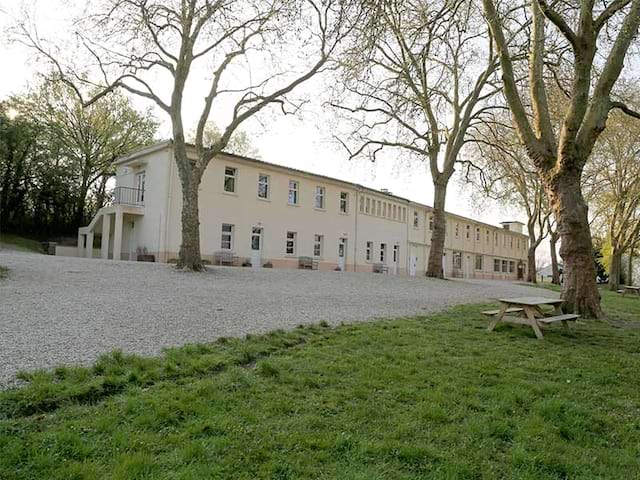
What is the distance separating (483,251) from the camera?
54219 millimetres

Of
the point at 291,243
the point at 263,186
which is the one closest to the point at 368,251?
the point at 291,243

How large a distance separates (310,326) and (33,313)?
14.7 ft

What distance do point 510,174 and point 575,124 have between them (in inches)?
902

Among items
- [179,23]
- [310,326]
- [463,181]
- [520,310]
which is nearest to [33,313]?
[310,326]

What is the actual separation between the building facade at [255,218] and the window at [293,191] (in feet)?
0.21

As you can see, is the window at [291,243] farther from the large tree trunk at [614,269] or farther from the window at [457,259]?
the window at [457,259]

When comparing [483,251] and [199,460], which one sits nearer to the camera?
[199,460]

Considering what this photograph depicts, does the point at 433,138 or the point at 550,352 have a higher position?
the point at 433,138

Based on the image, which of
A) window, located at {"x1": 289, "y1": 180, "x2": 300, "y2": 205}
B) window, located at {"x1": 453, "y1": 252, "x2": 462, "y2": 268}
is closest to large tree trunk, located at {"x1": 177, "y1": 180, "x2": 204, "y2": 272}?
window, located at {"x1": 289, "y1": 180, "x2": 300, "y2": 205}

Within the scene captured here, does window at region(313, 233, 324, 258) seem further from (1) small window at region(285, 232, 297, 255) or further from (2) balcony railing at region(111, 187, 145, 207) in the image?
(2) balcony railing at region(111, 187, 145, 207)

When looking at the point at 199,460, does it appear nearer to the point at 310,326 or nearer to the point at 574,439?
the point at 574,439

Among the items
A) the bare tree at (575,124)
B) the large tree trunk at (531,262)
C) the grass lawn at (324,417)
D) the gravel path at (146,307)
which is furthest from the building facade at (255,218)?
the grass lawn at (324,417)

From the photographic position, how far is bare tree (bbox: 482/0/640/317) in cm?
952

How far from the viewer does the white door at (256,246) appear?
27.7 meters
